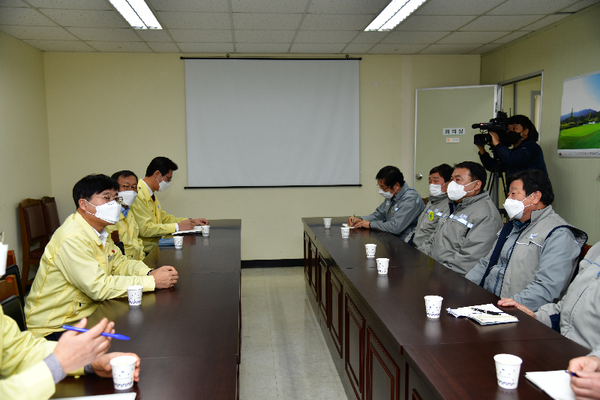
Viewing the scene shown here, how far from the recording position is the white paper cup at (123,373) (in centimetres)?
133

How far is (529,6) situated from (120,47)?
4.42m

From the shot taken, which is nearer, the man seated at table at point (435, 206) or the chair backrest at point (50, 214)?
the man seated at table at point (435, 206)

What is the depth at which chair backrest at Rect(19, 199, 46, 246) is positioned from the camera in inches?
197

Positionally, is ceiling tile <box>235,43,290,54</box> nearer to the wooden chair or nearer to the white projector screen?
the white projector screen

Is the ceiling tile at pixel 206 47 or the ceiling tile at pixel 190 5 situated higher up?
the ceiling tile at pixel 190 5

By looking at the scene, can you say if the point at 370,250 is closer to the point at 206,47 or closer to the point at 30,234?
the point at 206,47

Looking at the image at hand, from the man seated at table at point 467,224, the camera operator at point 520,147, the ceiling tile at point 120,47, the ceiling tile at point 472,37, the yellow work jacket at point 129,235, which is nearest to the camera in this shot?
the man seated at table at point 467,224

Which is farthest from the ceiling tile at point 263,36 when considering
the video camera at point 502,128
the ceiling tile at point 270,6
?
the video camera at point 502,128

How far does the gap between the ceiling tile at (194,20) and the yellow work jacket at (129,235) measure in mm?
1972

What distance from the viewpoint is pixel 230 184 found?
242 inches

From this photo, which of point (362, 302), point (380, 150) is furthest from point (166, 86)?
point (362, 302)

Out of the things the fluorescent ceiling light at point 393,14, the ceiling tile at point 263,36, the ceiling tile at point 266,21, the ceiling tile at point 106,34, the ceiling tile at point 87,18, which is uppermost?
the fluorescent ceiling light at point 393,14

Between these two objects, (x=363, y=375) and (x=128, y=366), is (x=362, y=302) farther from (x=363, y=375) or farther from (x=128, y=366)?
(x=128, y=366)

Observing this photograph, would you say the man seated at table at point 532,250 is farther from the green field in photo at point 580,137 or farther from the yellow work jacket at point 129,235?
the yellow work jacket at point 129,235
